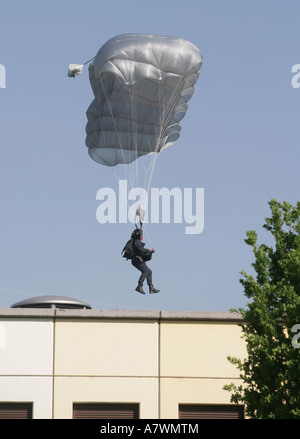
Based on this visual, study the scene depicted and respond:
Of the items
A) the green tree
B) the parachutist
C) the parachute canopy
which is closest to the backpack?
the parachutist

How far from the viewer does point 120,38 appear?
3325 cm

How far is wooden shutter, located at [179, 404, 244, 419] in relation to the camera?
947 inches

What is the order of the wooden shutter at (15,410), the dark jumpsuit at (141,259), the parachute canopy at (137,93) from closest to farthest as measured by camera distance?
the wooden shutter at (15,410) < the dark jumpsuit at (141,259) < the parachute canopy at (137,93)

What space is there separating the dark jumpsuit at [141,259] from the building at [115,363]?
668 cm

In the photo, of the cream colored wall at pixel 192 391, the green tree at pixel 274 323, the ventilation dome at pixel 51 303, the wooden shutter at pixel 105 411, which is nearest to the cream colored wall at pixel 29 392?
the wooden shutter at pixel 105 411

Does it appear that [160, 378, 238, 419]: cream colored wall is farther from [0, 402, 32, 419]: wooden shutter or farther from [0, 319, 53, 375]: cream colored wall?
[0, 402, 32, 419]: wooden shutter

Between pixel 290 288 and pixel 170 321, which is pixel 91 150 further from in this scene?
pixel 290 288

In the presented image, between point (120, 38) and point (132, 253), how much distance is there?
305 inches

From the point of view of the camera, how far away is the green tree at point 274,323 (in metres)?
19.4

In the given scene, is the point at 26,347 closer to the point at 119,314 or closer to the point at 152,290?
the point at 119,314

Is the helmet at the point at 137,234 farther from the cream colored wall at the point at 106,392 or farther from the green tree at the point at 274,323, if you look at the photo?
the green tree at the point at 274,323

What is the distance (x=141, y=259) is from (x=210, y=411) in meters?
8.02

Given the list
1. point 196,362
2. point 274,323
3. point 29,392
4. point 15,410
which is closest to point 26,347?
point 29,392
